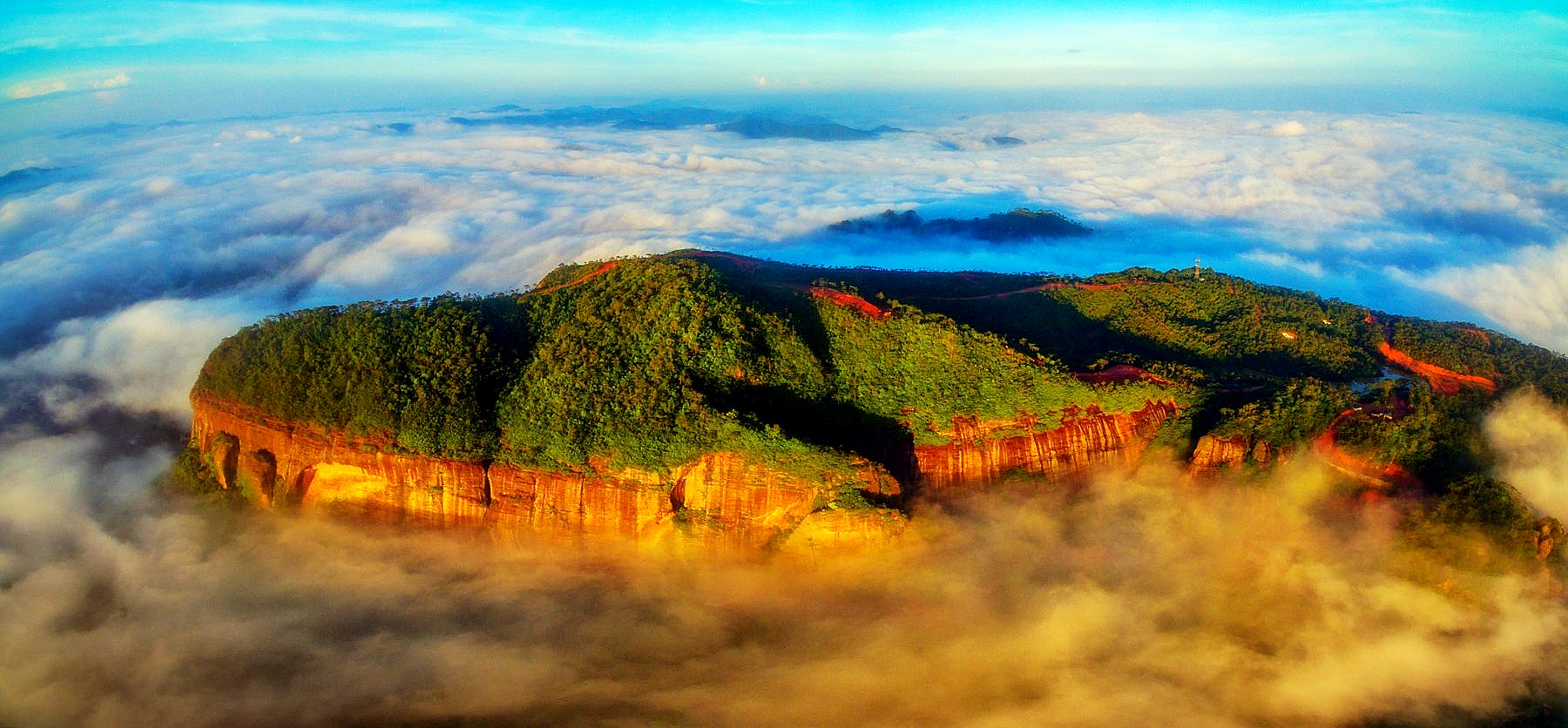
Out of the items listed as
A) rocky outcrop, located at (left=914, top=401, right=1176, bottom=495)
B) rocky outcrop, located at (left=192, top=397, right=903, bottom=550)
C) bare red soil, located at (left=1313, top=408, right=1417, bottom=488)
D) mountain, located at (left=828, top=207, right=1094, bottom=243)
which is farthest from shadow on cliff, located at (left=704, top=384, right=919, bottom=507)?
mountain, located at (left=828, top=207, right=1094, bottom=243)

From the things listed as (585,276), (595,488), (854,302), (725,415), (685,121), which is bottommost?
(595,488)

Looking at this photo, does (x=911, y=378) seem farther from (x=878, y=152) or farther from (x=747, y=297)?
(x=878, y=152)

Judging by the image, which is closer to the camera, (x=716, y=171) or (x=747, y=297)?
(x=747, y=297)

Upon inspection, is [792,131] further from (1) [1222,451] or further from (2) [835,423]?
(1) [1222,451]

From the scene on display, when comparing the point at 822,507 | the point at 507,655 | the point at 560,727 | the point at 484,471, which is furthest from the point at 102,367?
the point at 822,507

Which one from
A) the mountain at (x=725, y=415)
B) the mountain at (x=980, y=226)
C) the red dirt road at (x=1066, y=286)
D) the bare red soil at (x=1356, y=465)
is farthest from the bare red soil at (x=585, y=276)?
the mountain at (x=980, y=226)

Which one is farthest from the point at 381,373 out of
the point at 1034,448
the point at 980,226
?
the point at 980,226
